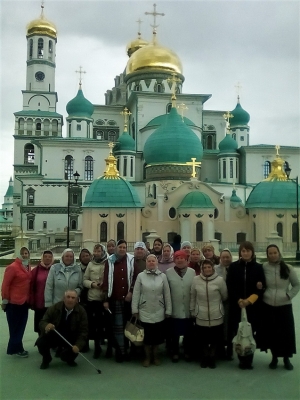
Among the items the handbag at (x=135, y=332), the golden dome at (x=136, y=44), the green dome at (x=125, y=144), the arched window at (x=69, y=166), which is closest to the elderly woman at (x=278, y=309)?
the handbag at (x=135, y=332)

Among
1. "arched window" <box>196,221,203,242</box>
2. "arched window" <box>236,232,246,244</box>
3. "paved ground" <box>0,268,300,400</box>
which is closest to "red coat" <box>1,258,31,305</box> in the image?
"paved ground" <box>0,268,300,400</box>

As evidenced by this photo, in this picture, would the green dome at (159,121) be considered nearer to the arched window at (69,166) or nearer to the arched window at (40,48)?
the arched window at (69,166)

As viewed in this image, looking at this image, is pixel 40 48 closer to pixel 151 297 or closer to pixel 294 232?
pixel 294 232

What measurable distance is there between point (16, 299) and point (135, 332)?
1.87 metres

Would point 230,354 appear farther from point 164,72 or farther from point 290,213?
point 164,72

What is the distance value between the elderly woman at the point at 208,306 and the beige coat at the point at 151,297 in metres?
0.40

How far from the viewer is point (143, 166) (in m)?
41.2

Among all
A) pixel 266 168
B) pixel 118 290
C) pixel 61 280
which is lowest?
pixel 118 290

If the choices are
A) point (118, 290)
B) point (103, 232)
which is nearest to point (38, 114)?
point (103, 232)

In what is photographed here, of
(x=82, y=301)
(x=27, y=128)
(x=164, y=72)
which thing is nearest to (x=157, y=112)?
(x=164, y=72)

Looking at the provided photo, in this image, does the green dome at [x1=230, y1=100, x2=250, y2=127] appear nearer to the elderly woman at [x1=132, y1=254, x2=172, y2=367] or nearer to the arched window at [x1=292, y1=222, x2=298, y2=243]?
the arched window at [x1=292, y1=222, x2=298, y2=243]

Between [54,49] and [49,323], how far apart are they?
152 ft

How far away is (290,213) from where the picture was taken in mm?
26703

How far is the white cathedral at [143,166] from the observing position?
25562 millimetres
